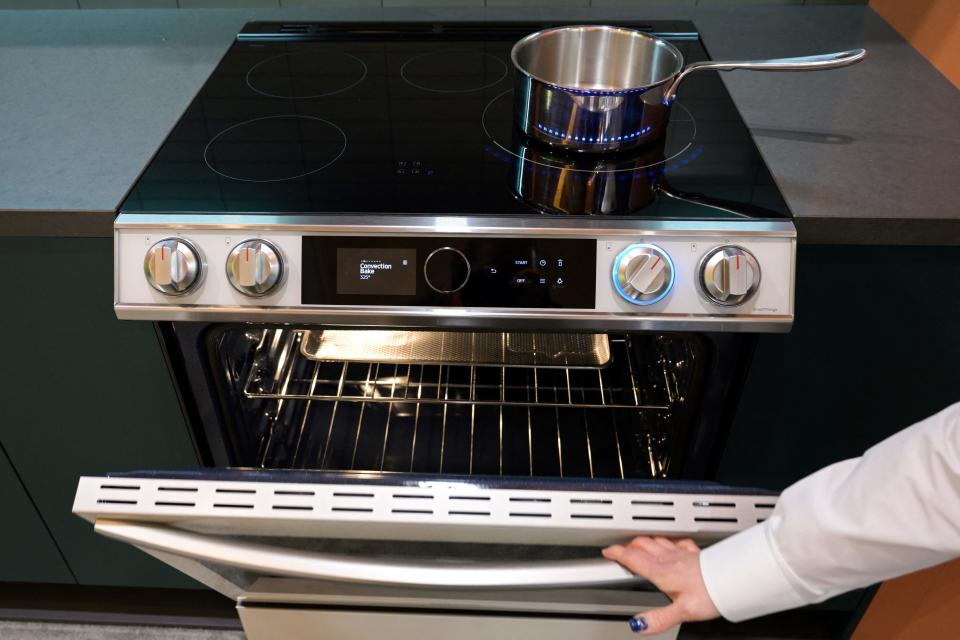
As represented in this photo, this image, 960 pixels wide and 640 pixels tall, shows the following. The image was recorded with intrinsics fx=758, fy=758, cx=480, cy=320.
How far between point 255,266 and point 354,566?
376 millimetres

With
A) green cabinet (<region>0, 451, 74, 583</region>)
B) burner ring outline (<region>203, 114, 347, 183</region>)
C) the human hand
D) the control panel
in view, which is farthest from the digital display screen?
green cabinet (<region>0, 451, 74, 583</region>)

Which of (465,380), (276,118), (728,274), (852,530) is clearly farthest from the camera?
(465,380)

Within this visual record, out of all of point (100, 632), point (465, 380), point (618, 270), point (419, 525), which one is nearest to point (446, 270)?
point (618, 270)

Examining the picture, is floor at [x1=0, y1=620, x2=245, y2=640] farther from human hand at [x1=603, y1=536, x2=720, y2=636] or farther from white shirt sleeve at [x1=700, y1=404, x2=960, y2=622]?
white shirt sleeve at [x1=700, y1=404, x2=960, y2=622]

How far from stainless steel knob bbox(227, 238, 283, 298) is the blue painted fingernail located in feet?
1.88

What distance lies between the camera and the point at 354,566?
799 mm

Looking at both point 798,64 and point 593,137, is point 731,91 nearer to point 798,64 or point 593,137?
point 798,64

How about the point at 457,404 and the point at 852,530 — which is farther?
the point at 457,404

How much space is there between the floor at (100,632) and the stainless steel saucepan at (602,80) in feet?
4.08

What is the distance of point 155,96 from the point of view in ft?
3.96

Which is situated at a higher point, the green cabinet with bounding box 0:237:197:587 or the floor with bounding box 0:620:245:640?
the green cabinet with bounding box 0:237:197:587

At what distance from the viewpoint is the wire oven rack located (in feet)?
4.20

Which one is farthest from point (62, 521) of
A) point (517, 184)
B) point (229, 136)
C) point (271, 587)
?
point (517, 184)

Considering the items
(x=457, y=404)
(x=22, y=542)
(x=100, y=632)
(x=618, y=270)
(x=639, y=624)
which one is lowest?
(x=100, y=632)
